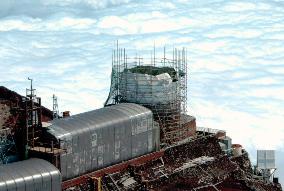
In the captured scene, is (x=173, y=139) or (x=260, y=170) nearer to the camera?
(x=173, y=139)

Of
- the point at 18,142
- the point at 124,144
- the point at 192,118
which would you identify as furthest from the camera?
the point at 192,118

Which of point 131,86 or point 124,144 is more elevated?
point 131,86

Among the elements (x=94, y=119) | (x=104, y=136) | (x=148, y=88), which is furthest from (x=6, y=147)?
(x=148, y=88)

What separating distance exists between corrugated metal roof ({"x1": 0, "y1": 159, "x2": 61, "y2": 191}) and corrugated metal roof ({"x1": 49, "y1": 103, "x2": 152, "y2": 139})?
366 cm

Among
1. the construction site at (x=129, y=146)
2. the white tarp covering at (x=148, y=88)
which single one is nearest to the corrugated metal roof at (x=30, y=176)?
the construction site at (x=129, y=146)

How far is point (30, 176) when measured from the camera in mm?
45250

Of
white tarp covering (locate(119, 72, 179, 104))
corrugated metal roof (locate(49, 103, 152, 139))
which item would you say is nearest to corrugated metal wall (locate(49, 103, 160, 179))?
corrugated metal roof (locate(49, 103, 152, 139))

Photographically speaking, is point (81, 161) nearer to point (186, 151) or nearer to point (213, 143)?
point (186, 151)

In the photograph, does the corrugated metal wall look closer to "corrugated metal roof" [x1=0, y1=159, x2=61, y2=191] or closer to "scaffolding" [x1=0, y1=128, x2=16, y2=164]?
"corrugated metal roof" [x1=0, y1=159, x2=61, y2=191]

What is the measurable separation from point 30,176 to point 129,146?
44.4 feet

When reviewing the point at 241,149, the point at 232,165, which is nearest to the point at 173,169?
the point at 232,165

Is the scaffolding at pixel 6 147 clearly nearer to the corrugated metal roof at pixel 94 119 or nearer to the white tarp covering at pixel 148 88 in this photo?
the corrugated metal roof at pixel 94 119

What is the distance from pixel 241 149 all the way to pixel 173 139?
9419 mm

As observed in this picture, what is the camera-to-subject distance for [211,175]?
5925 cm
